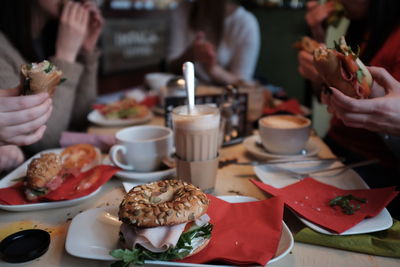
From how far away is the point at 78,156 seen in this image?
143cm

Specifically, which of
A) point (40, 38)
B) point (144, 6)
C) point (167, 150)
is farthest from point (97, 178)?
point (144, 6)

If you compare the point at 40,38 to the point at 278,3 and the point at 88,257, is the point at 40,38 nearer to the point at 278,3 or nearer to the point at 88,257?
the point at 88,257

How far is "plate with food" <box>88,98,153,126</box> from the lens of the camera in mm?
2008

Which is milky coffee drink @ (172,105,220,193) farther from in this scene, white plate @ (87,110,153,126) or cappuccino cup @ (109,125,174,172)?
white plate @ (87,110,153,126)

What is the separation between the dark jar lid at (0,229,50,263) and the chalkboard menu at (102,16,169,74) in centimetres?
463

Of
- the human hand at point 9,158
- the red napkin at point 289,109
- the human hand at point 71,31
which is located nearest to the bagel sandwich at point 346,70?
the red napkin at point 289,109

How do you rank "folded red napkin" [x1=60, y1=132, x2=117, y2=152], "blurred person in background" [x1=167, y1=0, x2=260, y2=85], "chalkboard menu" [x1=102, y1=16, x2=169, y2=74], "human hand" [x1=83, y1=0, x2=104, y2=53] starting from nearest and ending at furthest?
"folded red napkin" [x1=60, y1=132, x2=117, y2=152] → "human hand" [x1=83, y1=0, x2=104, y2=53] → "blurred person in background" [x1=167, y1=0, x2=260, y2=85] → "chalkboard menu" [x1=102, y1=16, x2=169, y2=74]

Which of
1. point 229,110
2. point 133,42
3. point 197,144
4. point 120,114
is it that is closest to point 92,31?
point 120,114

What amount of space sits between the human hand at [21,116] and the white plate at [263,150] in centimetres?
85

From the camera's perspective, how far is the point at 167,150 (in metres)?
1.35

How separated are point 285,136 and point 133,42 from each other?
15.6 feet

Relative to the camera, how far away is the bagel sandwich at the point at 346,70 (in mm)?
1180

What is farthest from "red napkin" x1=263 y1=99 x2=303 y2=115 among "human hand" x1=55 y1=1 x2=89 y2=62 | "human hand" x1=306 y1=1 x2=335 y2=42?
"human hand" x1=55 y1=1 x2=89 y2=62

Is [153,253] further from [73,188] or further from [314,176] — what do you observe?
[314,176]
